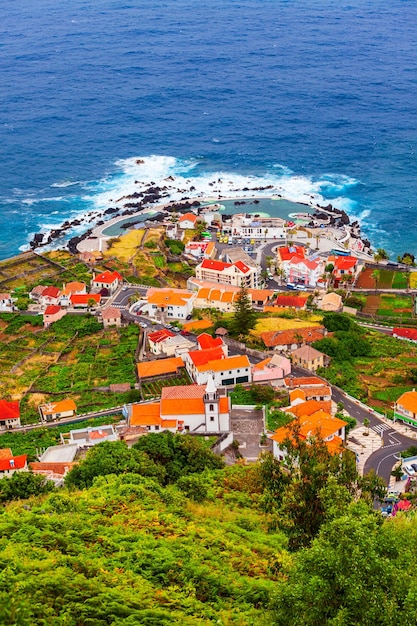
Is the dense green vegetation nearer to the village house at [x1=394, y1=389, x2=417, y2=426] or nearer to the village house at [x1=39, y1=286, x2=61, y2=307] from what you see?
the village house at [x1=394, y1=389, x2=417, y2=426]

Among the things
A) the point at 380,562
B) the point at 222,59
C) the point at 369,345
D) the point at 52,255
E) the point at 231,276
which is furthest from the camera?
the point at 222,59

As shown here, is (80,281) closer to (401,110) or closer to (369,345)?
(369,345)

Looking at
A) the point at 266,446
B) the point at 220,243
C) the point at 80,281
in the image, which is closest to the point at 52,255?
the point at 80,281

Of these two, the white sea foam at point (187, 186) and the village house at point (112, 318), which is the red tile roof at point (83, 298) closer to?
the village house at point (112, 318)

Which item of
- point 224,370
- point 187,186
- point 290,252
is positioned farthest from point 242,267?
point 187,186

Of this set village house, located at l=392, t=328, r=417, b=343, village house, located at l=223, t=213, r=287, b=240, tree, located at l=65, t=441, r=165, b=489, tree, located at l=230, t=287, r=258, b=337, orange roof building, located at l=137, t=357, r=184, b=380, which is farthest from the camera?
village house, located at l=223, t=213, r=287, b=240

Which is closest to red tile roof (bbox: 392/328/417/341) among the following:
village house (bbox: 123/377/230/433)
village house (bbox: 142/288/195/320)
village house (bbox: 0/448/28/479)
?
village house (bbox: 142/288/195/320)

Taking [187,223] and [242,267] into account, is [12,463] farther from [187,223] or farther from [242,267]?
[187,223]
